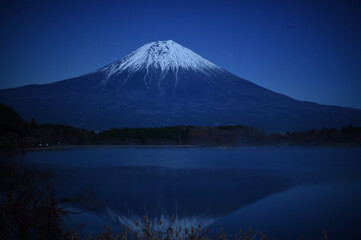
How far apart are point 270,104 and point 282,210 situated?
11865 centimetres

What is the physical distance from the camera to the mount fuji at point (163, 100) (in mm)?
113625

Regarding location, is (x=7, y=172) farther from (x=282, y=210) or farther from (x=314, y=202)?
(x=314, y=202)

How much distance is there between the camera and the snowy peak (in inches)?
5989

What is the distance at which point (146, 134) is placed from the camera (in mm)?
69938

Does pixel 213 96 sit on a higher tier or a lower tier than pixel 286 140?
higher

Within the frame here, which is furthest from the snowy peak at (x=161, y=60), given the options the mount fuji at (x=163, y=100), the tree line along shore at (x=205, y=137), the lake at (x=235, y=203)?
the lake at (x=235, y=203)

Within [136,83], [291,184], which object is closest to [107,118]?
[136,83]

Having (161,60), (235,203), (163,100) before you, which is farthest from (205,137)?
(161,60)

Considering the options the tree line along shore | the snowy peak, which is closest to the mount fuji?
the snowy peak

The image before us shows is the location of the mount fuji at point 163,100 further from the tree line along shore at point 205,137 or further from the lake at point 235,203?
the lake at point 235,203

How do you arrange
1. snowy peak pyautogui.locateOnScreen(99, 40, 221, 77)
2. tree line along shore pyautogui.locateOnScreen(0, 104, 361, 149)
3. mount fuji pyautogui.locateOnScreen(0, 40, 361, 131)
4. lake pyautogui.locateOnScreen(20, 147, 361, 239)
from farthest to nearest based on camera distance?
1. snowy peak pyautogui.locateOnScreen(99, 40, 221, 77)
2. mount fuji pyautogui.locateOnScreen(0, 40, 361, 131)
3. tree line along shore pyautogui.locateOnScreen(0, 104, 361, 149)
4. lake pyautogui.locateOnScreen(20, 147, 361, 239)

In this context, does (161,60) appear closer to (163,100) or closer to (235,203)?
(163,100)

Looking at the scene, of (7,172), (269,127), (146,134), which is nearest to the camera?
(7,172)

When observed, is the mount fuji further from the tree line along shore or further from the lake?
the lake
